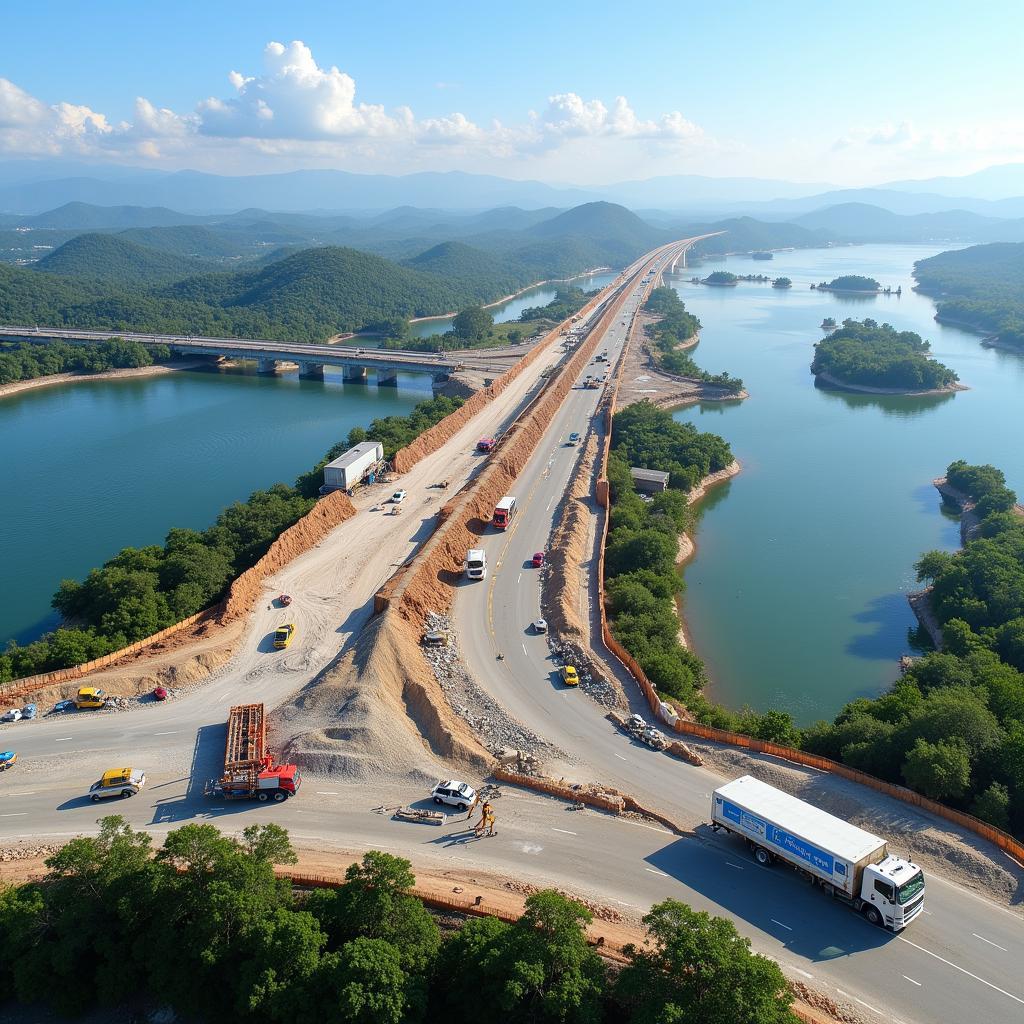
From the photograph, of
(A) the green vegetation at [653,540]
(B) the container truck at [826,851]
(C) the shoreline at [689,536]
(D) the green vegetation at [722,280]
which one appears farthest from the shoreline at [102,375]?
(D) the green vegetation at [722,280]

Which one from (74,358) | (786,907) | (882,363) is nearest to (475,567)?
(786,907)

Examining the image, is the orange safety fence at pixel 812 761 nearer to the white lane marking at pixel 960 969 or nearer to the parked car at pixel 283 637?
the white lane marking at pixel 960 969

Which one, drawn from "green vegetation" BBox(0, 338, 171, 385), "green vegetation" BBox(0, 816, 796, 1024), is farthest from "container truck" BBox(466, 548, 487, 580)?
"green vegetation" BBox(0, 338, 171, 385)

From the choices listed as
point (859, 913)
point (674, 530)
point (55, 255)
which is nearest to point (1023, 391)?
point (674, 530)

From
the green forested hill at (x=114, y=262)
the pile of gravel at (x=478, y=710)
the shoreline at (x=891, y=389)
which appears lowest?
the shoreline at (x=891, y=389)

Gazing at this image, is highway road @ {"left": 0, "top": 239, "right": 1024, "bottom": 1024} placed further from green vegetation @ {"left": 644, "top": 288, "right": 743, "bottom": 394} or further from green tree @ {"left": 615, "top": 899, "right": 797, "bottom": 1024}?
green vegetation @ {"left": 644, "top": 288, "right": 743, "bottom": 394}

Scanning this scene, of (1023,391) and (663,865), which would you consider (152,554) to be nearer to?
(663,865)
